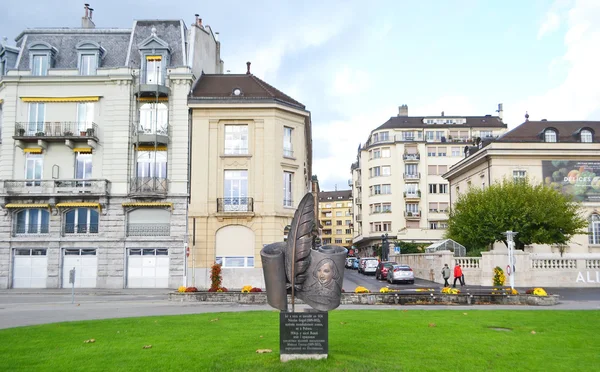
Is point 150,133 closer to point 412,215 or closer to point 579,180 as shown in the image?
point 579,180

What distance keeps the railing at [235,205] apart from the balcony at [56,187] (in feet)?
23.8

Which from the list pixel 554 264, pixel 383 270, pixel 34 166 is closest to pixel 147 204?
pixel 34 166

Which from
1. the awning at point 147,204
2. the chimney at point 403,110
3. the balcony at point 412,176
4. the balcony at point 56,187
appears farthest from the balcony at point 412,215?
the balcony at point 56,187

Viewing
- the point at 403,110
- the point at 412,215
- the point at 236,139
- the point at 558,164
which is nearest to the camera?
the point at 236,139

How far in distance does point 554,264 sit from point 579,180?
1734 centimetres

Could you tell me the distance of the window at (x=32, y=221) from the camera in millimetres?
37062

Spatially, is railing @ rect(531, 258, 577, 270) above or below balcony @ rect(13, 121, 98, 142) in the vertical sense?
below

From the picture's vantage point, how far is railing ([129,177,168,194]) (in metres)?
36.8

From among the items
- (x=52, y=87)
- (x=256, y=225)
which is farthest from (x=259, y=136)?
(x=52, y=87)

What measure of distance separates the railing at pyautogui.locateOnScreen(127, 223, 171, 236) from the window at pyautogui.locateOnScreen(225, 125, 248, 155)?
6213 mm

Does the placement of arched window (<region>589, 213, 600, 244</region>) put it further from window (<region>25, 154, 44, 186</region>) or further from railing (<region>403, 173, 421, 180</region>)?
window (<region>25, 154, 44, 186</region>)

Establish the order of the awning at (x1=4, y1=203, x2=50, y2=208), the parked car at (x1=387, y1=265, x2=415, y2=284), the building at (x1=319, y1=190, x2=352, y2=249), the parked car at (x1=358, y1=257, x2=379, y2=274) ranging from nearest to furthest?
1. the awning at (x1=4, y1=203, x2=50, y2=208)
2. the parked car at (x1=387, y1=265, x2=415, y2=284)
3. the parked car at (x1=358, y1=257, x2=379, y2=274)
4. the building at (x1=319, y1=190, x2=352, y2=249)

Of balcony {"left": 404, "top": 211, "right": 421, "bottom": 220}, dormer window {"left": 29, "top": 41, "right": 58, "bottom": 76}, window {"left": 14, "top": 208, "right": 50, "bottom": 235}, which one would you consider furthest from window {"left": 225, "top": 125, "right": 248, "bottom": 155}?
balcony {"left": 404, "top": 211, "right": 421, "bottom": 220}

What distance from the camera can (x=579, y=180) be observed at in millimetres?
50344
